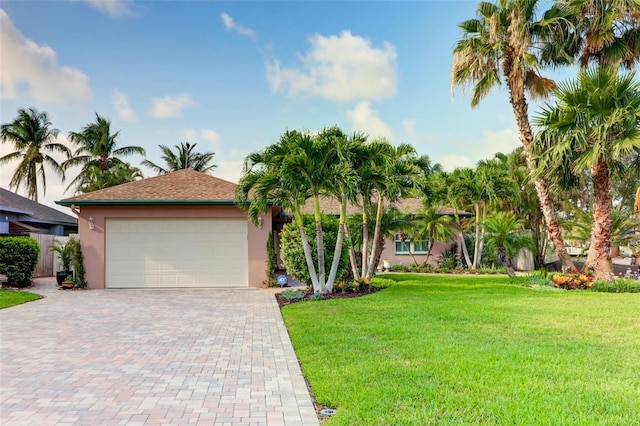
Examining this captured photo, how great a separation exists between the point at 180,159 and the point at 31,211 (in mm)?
13783

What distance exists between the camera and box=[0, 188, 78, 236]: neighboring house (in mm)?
21391

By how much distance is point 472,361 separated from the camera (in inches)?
193

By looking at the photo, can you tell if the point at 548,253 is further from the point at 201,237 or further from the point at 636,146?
the point at 201,237

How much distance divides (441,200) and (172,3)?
1433cm

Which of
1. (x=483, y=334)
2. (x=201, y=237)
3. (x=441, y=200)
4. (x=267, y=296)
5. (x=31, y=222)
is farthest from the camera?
(x=31, y=222)

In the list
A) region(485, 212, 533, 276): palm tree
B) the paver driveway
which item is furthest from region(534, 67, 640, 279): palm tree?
the paver driveway

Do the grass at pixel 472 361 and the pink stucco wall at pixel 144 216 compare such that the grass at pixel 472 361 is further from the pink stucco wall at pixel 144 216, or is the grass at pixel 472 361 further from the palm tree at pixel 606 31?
the palm tree at pixel 606 31

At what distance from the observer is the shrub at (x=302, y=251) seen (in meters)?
12.3

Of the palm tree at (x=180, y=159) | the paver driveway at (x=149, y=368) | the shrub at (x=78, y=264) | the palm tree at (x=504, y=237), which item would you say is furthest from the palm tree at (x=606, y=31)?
the palm tree at (x=180, y=159)

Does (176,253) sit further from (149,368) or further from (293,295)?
(149,368)

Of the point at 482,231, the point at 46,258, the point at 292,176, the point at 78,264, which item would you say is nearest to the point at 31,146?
the point at 46,258

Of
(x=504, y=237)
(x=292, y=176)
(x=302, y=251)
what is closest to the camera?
(x=292, y=176)

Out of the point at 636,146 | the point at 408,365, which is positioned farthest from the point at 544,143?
the point at 408,365

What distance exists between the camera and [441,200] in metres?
20.2
